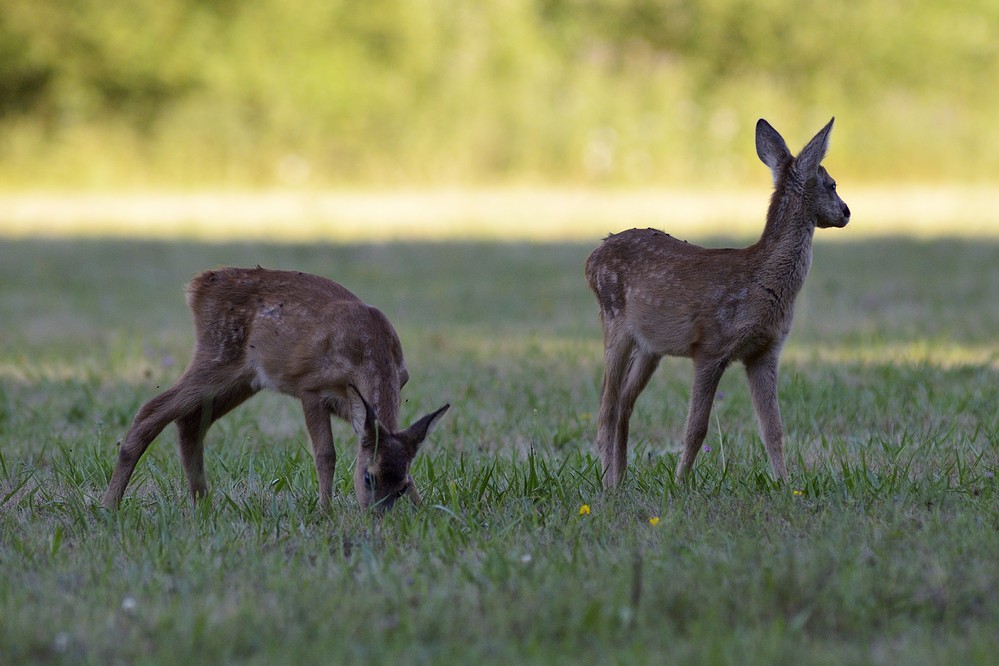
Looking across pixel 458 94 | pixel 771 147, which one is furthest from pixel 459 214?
pixel 771 147

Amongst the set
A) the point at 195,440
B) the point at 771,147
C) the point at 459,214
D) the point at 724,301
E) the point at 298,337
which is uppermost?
the point at 771,147

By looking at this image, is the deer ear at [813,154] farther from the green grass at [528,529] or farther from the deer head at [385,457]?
the deer head at [385,457]

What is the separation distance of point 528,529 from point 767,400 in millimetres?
1229

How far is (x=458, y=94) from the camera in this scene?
2438cm

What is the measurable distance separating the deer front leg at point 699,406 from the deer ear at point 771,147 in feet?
2.78

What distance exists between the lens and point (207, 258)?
13.9 meters

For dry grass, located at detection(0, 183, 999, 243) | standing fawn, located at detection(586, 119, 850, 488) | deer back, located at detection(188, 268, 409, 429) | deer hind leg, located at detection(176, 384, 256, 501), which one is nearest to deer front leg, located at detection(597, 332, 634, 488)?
standing fawn, located at detection(586, 119, 850, 488)

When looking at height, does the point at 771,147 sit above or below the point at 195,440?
above

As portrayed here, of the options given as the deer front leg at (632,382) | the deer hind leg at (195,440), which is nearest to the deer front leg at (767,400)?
the deer front leg at (632,382)

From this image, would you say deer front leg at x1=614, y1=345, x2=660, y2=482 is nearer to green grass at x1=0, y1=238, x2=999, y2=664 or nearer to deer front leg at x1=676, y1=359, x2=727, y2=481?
green grass at x1=0, y1=238, x2=999, y2=664

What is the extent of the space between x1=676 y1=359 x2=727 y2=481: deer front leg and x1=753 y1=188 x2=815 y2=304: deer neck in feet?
1.19

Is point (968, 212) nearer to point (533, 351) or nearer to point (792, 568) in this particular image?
point (533, 351)

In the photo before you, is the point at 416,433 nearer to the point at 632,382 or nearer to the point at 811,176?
the point at 632,382

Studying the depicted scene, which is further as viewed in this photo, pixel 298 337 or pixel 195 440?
pixel 195 440
